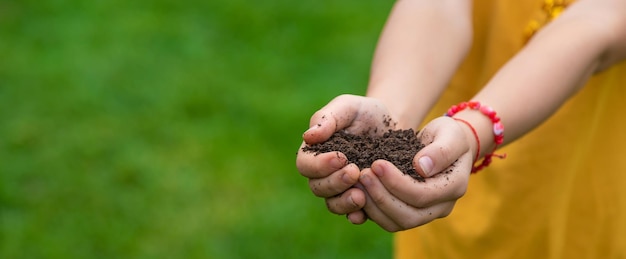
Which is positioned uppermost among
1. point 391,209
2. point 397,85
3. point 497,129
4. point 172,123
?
point 172,123

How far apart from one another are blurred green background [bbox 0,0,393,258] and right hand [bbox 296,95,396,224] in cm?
143

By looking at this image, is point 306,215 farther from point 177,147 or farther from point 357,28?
point 357,28

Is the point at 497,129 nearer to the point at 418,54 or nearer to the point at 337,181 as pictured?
the point at 418,54

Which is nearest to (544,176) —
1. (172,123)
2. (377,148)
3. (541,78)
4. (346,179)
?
(541,78)

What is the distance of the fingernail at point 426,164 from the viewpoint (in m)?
1.46

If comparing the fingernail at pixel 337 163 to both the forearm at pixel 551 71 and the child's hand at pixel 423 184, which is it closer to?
the child's hand at pixel 423 184

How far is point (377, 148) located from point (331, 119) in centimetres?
10

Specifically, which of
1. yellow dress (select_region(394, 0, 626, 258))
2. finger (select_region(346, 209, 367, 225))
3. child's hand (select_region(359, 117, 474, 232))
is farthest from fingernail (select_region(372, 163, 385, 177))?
yellow dress (select_region(394, 0, 626, 258))

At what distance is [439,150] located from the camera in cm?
148

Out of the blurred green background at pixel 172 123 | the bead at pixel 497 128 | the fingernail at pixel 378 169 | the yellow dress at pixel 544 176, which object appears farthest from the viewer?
the blurred green background at pixel 172 123

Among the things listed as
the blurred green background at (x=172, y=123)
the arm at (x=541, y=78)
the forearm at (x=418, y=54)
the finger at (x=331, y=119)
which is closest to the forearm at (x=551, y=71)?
the arm at (x=541, y=78)

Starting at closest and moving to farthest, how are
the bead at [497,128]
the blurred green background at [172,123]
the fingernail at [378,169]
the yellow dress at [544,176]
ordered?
the fingernail at [378,169] → the bead at [497,128] → the yellow dress at [544,176] → the blurred green background at [172,123]

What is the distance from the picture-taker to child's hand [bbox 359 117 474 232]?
1.46 meters

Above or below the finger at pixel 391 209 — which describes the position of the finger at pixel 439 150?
above
